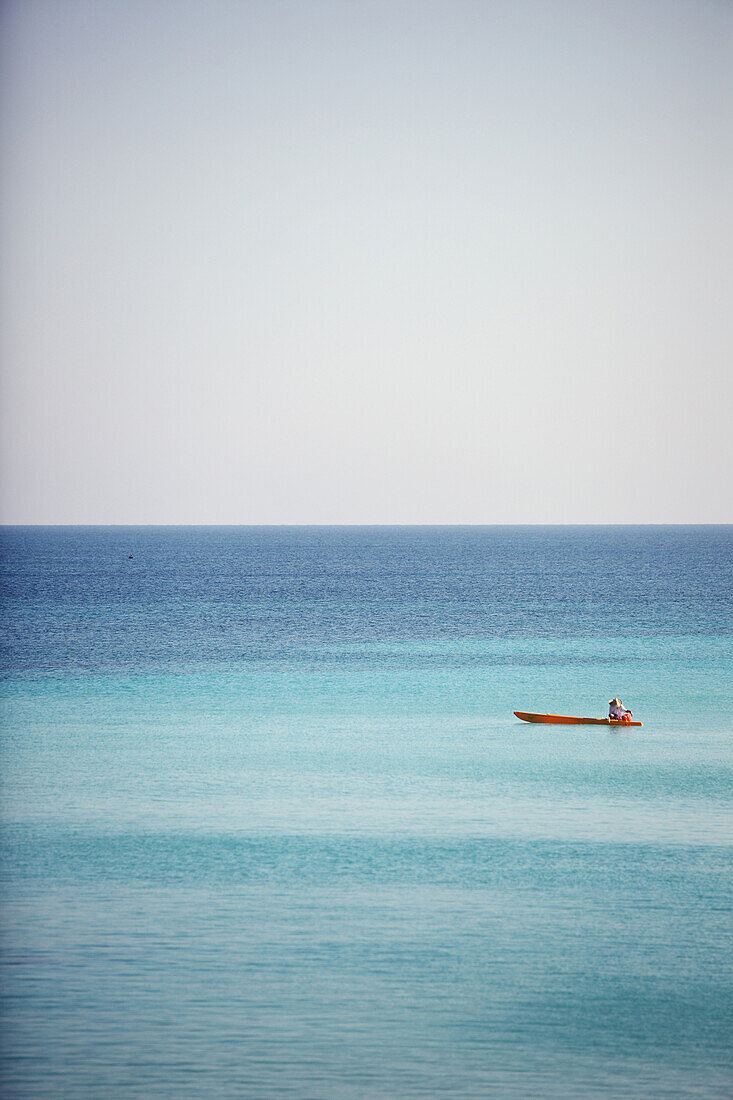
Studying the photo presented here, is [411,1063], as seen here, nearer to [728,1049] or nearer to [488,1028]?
[488,1028]

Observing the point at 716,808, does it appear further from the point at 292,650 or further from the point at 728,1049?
the point at 292,650

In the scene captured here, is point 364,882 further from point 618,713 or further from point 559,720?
point 559,720

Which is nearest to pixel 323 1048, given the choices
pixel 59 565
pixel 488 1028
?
pixel 488 1028

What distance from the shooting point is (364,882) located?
8719mm

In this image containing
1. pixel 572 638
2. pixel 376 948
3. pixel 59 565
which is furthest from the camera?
pixel 59 565

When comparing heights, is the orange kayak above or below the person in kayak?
below

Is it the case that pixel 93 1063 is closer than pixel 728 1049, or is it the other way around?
pixel 93 1063

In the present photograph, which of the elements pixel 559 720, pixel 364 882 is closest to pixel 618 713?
pixel 559 720

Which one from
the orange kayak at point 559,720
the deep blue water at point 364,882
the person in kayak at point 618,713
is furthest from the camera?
the orange kayak at point 559,720

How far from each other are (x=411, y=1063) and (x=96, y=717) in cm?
1154

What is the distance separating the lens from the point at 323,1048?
233 inches

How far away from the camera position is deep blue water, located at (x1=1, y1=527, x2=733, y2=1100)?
5.88 m

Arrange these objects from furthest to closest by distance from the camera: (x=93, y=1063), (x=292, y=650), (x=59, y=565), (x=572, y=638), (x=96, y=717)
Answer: (x=59, y=565), (x=572, y=638), (x=292, y=650), (x=96, y=717), (x=93, y=1063)

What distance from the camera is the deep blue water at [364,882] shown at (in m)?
5.88
